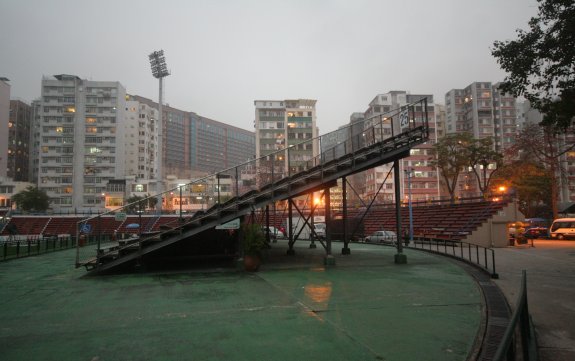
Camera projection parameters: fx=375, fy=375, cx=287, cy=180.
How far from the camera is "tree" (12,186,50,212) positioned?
76.0 meters

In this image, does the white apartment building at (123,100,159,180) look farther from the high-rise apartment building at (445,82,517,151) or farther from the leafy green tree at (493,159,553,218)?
the leafy green tree at (493,159,553,218)

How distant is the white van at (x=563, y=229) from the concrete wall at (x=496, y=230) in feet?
32.3

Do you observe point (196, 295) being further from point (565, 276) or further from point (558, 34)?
point (558, 34)

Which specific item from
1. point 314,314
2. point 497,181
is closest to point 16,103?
point 497,181

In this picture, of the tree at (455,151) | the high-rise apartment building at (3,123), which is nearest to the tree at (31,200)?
the high-rise apartment building at (3,123)

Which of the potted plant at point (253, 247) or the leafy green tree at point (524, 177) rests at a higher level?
the leafy green tree at point (524, 177)

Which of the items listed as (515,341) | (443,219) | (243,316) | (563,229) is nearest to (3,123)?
(443,219)

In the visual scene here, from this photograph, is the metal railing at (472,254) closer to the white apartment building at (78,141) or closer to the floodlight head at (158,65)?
the floodlight head at (158,65)

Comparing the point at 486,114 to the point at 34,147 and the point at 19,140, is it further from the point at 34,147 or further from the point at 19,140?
the point at 19,140

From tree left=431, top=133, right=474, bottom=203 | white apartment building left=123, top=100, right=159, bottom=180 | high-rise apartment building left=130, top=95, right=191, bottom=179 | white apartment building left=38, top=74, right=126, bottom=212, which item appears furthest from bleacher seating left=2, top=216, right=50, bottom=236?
high-rise apartment building left=130, top=95, right=191, bottom=179

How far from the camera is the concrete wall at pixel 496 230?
2483 centimetres

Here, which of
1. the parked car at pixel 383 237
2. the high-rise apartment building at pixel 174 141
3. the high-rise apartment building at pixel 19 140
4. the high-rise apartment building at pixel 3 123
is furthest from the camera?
the high-rise apartment building at pixel 174 141

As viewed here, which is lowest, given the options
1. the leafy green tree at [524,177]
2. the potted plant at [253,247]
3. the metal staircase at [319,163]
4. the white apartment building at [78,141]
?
the potted plant at [253,247]

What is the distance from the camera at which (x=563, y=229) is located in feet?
104
